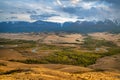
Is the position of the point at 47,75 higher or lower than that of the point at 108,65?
higher

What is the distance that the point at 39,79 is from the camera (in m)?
44.6

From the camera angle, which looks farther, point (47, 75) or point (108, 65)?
point (108, 65)

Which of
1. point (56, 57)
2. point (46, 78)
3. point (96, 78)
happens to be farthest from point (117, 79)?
point (56, 57)

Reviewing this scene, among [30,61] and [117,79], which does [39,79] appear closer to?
[117,79]

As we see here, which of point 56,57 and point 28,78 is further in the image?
point 56,57

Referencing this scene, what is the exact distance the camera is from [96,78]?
5384cm

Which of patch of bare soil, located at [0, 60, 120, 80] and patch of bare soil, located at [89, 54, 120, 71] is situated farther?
patch of bare soil, located at [89, 54, 120, 71]

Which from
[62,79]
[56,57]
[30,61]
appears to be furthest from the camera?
[56,57]

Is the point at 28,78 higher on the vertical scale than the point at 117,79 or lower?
higher

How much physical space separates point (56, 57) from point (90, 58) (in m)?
16.4

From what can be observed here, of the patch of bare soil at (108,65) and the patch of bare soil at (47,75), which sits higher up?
the patch of bare soil at (47,75)

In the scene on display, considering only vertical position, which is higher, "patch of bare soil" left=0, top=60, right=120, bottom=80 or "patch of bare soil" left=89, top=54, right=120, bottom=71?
"patch of bare soil" left=0, top=60, right=120, bottom=80

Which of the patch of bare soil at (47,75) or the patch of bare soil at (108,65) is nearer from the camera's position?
the patch of bare soil at (47,75)

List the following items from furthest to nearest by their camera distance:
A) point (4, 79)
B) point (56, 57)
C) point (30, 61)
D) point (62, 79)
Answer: point (56, 57), point (30, 61), point (62, 79), point (4, 79)
